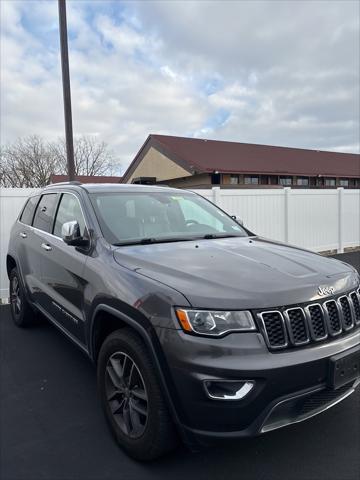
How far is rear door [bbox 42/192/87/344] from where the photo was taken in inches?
126

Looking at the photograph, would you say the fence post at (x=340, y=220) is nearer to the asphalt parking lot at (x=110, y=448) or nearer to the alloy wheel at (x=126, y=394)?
the asphalt parking lot at (x=110, y=448)

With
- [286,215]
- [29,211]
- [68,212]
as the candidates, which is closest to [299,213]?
[286,215]

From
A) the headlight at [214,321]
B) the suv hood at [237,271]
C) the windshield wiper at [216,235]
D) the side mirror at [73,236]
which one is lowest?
the headlight at [214,321]

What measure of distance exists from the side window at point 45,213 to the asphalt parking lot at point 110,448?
166 centimetres

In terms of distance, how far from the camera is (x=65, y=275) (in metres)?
3.48

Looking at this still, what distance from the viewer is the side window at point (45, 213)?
4.31 meters

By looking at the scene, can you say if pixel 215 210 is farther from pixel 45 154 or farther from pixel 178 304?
pixel 45 154

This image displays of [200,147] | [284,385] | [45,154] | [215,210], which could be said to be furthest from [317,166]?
[284,385]

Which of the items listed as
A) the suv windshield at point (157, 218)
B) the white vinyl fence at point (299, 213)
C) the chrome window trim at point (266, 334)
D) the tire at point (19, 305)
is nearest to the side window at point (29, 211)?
the tire at point (19, 305)

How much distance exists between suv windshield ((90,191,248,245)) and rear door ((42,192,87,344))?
0.78 feet

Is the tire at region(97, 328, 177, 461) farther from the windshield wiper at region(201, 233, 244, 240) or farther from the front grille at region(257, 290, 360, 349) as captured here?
the windshield wiper at region(201, 233, 244, 240)

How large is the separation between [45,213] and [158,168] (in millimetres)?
28548

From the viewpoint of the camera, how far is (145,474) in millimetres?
2453

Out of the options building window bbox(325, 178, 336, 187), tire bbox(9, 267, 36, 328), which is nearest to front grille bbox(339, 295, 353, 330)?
tire bbox(9, 267, 36, 328)
